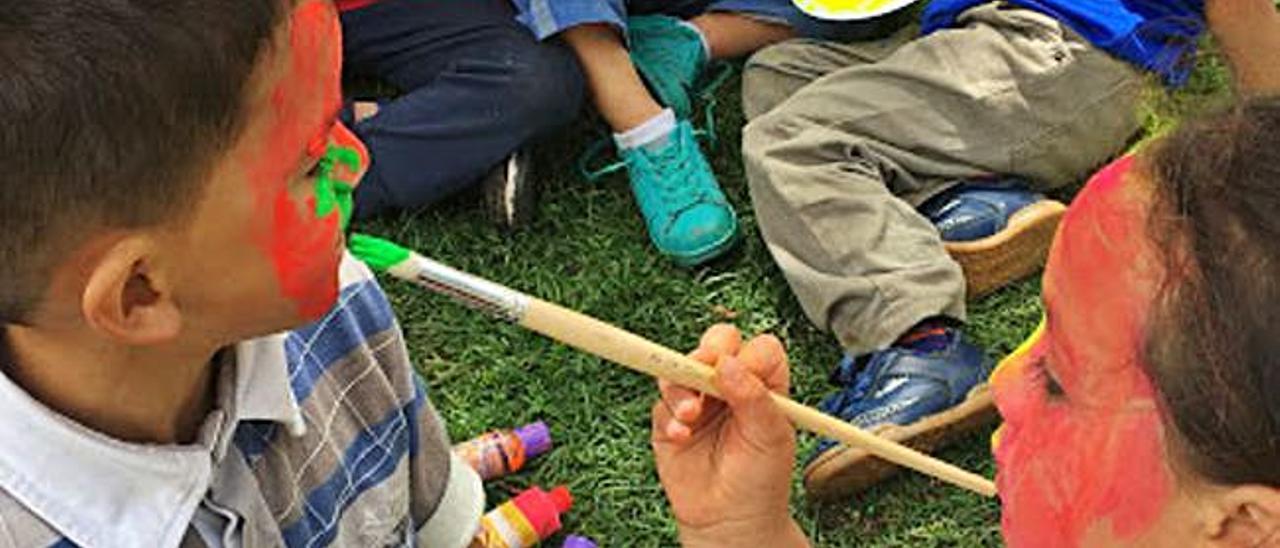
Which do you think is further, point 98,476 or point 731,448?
point 731,448

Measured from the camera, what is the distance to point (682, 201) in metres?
1.96

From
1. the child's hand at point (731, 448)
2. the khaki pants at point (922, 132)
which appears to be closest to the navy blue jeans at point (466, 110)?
the khaki pants at point (922, 132)

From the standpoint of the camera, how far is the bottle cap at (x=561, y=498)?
1.70 m

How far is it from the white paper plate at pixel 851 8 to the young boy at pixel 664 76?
74 millimetres

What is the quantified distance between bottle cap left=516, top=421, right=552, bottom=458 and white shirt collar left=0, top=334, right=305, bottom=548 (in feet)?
2.16

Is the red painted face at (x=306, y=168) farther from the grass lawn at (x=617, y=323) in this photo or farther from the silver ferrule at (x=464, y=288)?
the grass lawn at (x=617, y=323)

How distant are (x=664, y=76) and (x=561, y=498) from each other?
64 centimetres

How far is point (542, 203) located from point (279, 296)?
97 cm

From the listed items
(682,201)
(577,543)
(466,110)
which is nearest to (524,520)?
(577,543)

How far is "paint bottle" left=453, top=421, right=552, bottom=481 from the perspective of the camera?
1.73 meters

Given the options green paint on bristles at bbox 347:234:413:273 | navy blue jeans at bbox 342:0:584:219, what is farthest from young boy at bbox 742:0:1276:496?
green paint on bristles at bbox 347:234:413:273

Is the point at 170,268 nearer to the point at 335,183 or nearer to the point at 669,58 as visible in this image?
the point at 335,183

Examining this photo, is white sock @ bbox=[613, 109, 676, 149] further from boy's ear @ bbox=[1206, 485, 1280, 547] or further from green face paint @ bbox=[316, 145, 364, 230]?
boy's ear @ bbox=[1206, 485, 1280, 547]

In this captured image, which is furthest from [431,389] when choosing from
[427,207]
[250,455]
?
[250,455]
